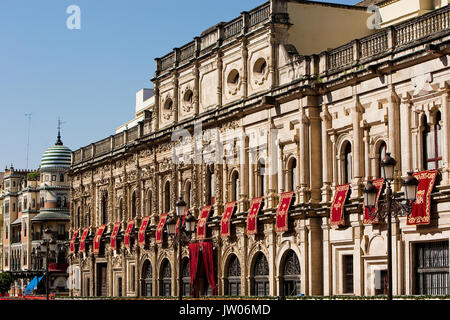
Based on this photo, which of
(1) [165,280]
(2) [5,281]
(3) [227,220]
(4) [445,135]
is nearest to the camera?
(4) [445,135]

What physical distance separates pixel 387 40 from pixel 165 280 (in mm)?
20921

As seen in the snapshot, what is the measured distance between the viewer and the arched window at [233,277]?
1518 inches

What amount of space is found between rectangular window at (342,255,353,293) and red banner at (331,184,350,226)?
4.51 ft

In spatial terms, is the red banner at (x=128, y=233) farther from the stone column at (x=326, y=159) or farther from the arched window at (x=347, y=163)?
the arched window at (x=347, y=163)

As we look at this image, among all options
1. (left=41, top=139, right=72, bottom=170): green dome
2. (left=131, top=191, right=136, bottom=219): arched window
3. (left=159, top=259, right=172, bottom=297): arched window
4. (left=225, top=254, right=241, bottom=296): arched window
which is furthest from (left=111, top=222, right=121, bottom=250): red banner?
(left=41, top=139, right=72, bottom=170): green dome

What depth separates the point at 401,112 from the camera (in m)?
29.0

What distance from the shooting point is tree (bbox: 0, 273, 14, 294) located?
264 ft

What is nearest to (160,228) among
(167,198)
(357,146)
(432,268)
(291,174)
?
(167,198)

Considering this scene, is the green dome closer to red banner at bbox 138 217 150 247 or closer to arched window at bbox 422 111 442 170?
red banner at bbox 138 217 150 247

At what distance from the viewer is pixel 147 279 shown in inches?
1905

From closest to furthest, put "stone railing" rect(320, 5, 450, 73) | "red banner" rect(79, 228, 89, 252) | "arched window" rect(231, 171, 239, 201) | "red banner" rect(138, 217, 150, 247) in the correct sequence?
"stone railing" rect(320, 5, 450, 73) < "arched window" rect(231, 171, 239, 201) < "red banner" rect(138, 217, 150, 247) < "red banner" rect(79, 228, 89, 252)

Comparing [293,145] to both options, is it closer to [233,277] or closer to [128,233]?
[233,277]

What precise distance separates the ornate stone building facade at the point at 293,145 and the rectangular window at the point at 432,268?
0.06m

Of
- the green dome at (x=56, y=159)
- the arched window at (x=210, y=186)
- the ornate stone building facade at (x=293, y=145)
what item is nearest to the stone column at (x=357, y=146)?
the ornate stone building facade at (x=293, y=145)
